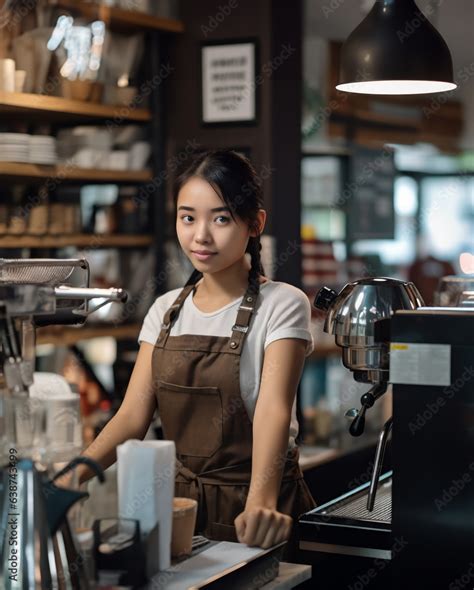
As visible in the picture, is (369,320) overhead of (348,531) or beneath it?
overhead

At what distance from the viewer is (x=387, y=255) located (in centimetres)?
830

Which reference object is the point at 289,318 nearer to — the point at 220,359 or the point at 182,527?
the point at 220,359

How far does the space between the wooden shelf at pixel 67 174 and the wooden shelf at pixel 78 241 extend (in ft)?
0.85

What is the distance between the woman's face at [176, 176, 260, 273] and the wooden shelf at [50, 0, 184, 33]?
2.27m

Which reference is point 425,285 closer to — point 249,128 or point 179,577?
point 249,128

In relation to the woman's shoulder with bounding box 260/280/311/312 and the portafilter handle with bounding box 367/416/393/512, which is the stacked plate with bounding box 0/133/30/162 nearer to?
the woman's shoulder with bounding box 260/280/311/312

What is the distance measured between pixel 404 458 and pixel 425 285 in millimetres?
6130

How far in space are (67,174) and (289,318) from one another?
2226 millimetres

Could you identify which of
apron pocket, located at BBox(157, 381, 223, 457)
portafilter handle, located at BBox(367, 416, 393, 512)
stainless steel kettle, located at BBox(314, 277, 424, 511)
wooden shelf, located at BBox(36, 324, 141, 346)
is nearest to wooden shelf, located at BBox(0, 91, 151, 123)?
wooden shelf, located at BBox(36, 324, 141, 346)

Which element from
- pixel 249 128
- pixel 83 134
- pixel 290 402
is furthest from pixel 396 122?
pixel 290 402

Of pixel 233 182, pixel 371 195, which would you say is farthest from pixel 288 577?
pixel 371 195

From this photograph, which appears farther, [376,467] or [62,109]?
[62,109]

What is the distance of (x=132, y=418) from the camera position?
240 centimetres

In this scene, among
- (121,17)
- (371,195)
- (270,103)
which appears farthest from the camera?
(371,195)
